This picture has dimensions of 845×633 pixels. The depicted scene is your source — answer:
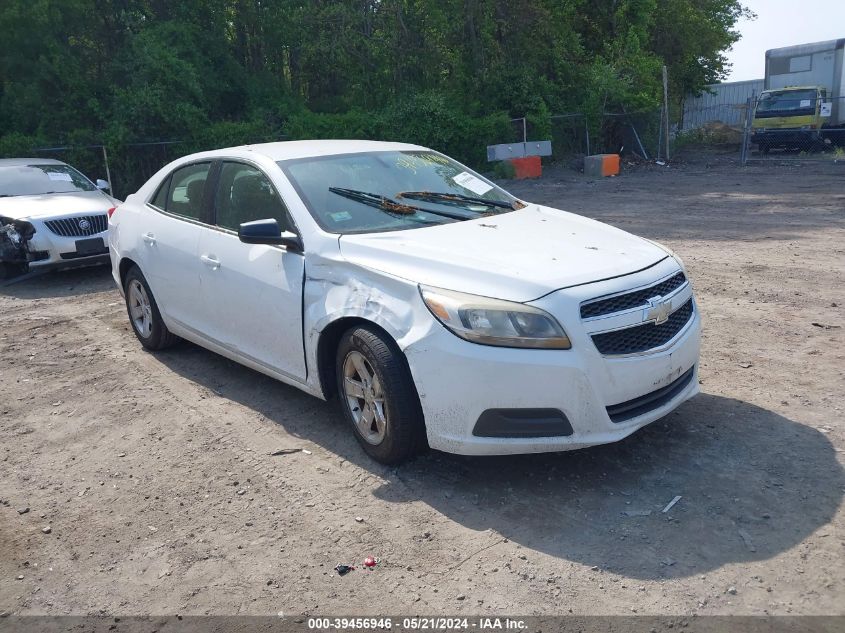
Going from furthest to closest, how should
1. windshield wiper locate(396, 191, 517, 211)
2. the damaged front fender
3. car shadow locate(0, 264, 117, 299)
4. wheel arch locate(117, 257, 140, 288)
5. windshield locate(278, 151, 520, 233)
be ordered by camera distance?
1. the damaged front fender
2. car shadow locate(0, 264, 117, 299)
3. wheel arch locate(117, 257, 140, 288)
4. windshield wiper locate(396, 191, 517, 211)
5. windshield locate(278, 151, 520, 233)

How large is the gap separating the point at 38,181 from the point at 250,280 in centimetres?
738

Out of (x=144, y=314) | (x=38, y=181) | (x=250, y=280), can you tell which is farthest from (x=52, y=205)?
(x=250, y=280)

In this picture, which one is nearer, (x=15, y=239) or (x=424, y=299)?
(x=424, y=299)

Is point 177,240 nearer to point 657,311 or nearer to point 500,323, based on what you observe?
point 500,323

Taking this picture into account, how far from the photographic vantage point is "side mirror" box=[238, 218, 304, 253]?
4727 mm

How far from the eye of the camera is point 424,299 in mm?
4020

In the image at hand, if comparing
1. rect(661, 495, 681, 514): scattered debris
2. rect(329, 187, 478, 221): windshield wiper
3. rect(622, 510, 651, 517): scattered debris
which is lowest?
rect(622, 510, 651, 517): scattered debris

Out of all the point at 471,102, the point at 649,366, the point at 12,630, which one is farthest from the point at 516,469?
the point at 471,102

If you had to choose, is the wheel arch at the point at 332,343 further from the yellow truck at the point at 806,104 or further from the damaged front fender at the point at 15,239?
the yellow truck at the point at 806,104

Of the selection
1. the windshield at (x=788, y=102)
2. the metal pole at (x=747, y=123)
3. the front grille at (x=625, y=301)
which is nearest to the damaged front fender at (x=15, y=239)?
the front grille at (x=625, y=301)

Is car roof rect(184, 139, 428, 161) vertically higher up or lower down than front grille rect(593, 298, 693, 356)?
higher up

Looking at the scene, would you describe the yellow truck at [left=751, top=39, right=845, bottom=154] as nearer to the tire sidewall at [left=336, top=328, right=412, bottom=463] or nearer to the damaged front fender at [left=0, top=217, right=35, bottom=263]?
the damaged front fender at [left=0, top=217, right=35, bottom=263]

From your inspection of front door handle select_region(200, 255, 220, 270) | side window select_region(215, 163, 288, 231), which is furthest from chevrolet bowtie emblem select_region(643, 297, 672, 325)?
front door handle select_region(200, 255, 220, 270)

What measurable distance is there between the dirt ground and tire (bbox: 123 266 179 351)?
25 centimetres
